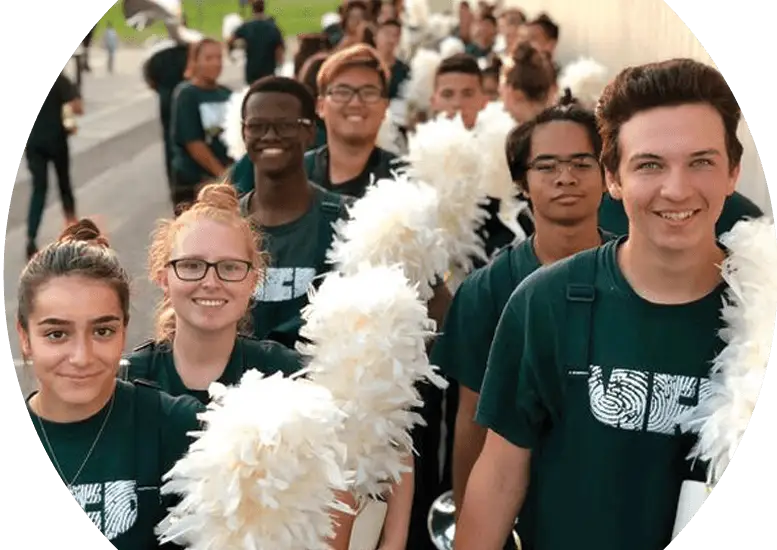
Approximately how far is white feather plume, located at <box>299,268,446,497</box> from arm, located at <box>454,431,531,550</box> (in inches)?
4.8

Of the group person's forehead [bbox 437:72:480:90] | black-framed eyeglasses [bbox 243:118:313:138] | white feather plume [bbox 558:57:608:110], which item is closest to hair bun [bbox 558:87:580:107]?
white feather plume [bbox 558:57:608:110]

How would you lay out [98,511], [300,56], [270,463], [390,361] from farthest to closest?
[300,56], [390,361], [98,511], [270,463]

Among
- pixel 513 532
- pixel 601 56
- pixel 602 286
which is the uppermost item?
pixel 601 56

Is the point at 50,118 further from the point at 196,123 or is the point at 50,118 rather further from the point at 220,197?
the point at 196,123

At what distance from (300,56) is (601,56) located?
163 centimetres

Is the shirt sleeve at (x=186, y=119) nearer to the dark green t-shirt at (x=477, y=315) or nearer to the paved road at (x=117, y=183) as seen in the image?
the paved road at (x=117, y=183)

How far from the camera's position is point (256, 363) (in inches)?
63.5

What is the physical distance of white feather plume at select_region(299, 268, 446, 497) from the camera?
1.51m

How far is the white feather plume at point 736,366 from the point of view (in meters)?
1.33

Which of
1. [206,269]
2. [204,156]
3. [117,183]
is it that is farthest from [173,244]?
[204,156]

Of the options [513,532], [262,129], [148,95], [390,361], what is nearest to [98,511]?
[390,361]

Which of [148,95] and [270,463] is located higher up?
[148,95]

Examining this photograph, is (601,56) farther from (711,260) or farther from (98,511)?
(98,511)

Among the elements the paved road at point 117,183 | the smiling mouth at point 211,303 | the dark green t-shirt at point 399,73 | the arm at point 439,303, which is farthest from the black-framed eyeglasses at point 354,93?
the dark green t-shirt at point 399,73
